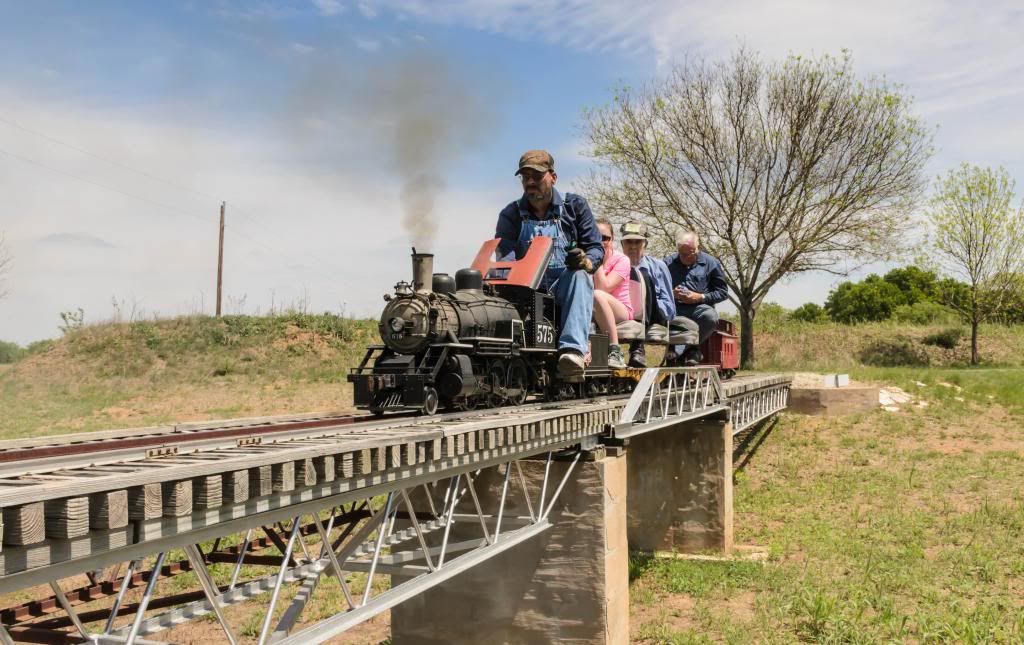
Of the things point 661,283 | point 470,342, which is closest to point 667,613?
point 661,283

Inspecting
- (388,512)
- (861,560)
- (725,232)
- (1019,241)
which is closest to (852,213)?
(725,232)

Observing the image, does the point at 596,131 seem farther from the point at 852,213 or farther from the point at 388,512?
the point at 388,512

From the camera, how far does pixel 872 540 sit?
14.2 meters

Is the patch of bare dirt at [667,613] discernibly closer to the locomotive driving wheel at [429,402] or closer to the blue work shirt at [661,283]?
the blue work shirt at [661,283]

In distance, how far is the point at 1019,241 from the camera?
30594 mm

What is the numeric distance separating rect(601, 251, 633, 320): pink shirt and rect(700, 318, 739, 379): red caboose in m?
4.20

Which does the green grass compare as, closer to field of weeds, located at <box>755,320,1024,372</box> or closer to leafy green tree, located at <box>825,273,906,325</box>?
field of weeds, located at <box>755,320,1024,372</box>

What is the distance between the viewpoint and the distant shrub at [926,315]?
35.0 m

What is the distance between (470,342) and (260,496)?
470 cm

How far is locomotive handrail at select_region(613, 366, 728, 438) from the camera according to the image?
952 centimetres

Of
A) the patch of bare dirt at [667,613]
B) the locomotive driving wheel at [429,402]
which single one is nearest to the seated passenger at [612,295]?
the locomotive driving wheel at [429,402]

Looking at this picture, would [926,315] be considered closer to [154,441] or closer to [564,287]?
[564,287]

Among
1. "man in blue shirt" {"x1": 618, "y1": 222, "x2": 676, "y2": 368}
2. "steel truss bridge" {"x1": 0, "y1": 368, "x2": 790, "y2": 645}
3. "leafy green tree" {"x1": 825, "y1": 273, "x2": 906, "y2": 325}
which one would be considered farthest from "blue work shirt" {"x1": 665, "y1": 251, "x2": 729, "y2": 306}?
"leafy green tree" {"x1": 825, "y1": 273, "x2": 906, "y2": 325}

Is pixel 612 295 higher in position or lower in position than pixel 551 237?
lower
